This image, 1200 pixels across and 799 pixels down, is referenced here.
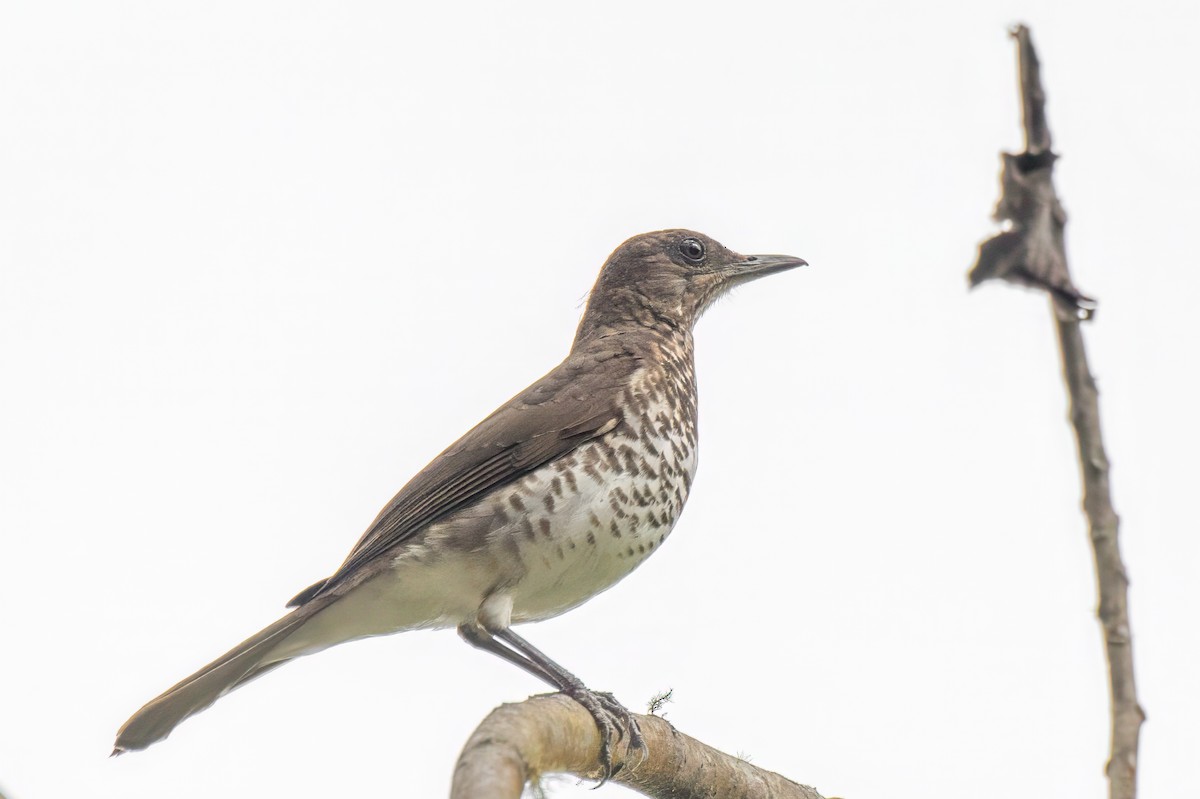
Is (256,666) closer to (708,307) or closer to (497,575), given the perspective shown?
(497,575)

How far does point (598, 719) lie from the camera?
17.5 ft

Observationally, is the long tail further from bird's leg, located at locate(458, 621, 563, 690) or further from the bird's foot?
the bird's foot

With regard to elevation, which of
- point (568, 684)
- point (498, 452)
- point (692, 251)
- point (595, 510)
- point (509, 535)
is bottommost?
point (568, 684)

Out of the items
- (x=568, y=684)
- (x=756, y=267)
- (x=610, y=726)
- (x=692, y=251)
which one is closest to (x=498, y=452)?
(x=568, y=684)

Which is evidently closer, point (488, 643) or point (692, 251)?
point (488, 643)

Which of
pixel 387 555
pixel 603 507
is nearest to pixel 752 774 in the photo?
pixel 603 507

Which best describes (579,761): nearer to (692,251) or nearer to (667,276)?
(667,276)

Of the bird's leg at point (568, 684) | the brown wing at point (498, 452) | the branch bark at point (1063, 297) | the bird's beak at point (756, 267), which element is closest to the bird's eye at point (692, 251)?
the bird's beak at point (756, 267)

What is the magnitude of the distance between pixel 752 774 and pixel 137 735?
2710 mm

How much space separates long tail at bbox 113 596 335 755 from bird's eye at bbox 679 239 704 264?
11.0ft

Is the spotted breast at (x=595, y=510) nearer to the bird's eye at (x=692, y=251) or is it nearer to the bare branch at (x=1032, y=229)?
the bird's eye at (x=692, y=251)

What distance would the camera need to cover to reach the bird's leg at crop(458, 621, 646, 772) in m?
5.31

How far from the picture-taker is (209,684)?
6.22 m

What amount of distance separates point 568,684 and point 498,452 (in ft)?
4.21
